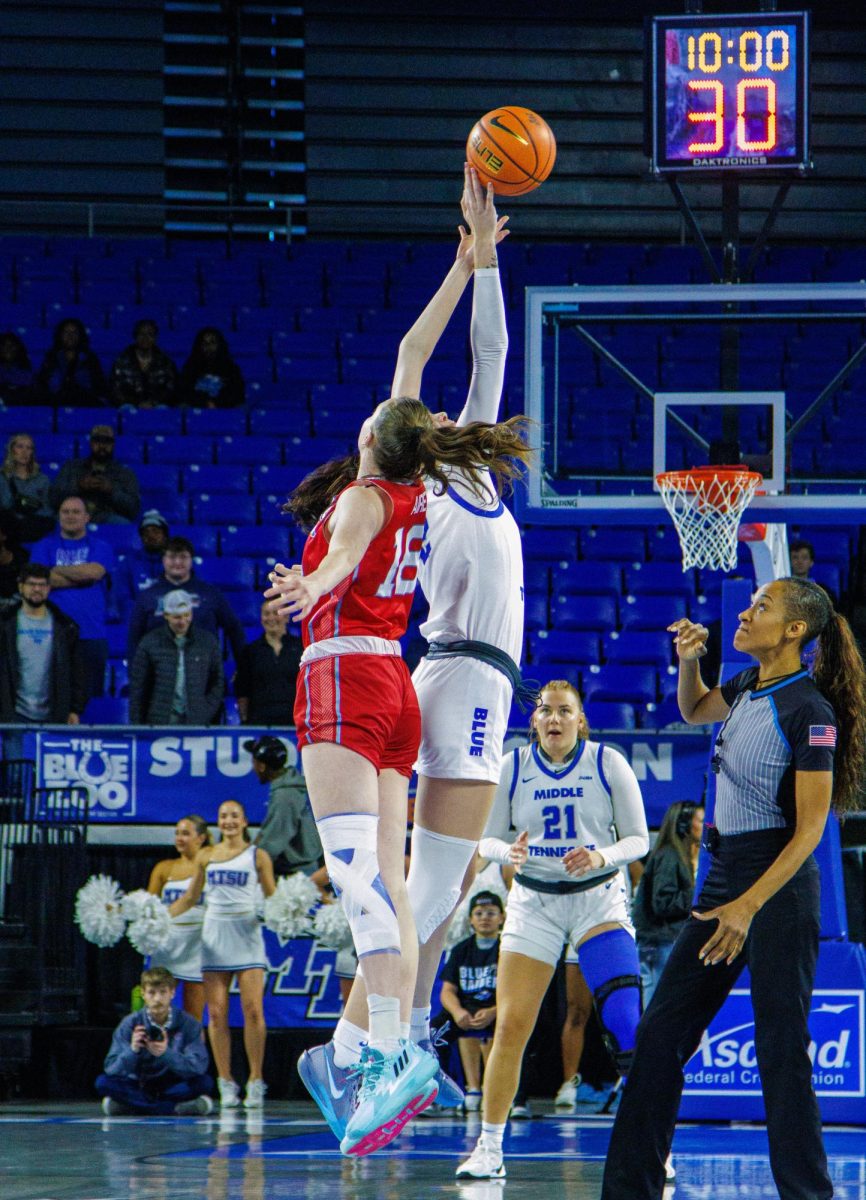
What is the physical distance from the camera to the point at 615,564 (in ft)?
52.0

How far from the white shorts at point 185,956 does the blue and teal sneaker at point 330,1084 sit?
6750 millimetres

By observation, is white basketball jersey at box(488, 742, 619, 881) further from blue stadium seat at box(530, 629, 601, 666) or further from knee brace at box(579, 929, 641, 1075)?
blue stadium seat at box(530, 629, 601, 666)

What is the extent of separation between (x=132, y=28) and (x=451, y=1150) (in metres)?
16.2

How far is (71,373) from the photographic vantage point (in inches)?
689

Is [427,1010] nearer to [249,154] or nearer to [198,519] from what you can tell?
[198,519]

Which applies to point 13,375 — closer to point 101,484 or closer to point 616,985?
point 101,484

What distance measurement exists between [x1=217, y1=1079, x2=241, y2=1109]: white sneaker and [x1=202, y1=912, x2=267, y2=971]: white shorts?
2.53 feet

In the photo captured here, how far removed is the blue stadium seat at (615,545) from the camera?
16.2 metres

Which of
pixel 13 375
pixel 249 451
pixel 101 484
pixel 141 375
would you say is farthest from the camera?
pixel 13 375

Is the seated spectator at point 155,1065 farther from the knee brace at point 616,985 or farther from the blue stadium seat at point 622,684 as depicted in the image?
the blue stadium seat at point 622,684

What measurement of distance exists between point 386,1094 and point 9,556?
10463 mm

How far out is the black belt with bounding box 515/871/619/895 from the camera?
7.95 metres

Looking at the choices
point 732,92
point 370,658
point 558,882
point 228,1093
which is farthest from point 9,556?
point 370,658

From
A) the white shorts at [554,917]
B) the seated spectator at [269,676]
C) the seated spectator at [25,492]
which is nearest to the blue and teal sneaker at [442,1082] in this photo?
the white shorts at [554,917]
